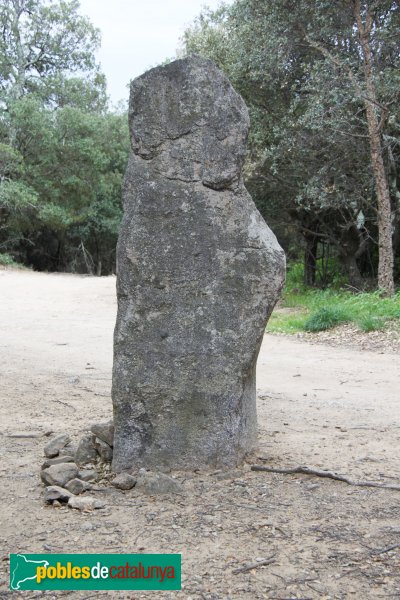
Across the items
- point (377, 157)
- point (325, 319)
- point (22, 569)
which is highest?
point (377, 157)

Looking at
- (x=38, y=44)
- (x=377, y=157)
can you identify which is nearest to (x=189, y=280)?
(x=377, y=157)

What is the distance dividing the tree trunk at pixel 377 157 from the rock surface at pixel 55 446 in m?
9.00

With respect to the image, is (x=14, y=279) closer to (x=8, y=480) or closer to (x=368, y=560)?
(x=8, y=480)

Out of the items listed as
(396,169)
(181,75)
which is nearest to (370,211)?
(396,169)

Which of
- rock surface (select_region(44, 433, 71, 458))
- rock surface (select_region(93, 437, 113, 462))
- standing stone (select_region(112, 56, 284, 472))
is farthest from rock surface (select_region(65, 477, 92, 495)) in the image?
rock surface (select_region(44, 433, 71, 458))

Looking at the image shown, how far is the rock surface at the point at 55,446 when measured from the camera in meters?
4.14

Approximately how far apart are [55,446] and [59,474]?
0.50m

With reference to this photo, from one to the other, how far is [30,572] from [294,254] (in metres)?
18.2

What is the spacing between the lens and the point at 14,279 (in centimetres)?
1923

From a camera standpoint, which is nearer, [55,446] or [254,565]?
[254,565]

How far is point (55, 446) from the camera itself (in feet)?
13.7

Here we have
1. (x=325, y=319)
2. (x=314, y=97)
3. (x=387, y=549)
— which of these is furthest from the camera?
(x=314, y=97)

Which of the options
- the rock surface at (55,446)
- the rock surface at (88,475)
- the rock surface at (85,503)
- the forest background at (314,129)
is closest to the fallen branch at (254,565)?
the rock surface at (85,503)

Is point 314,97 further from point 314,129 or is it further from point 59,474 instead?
point 59,474
